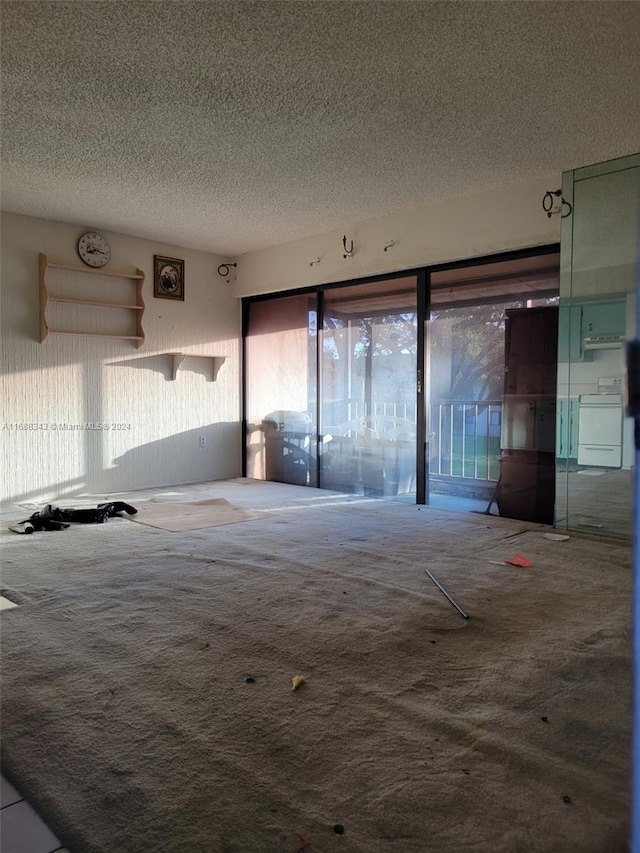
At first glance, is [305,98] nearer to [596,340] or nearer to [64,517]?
[596,340]

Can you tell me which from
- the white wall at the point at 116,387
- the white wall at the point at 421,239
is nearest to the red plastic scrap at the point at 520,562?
the white wall at the point at 421,239

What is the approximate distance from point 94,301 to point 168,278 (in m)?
0.86

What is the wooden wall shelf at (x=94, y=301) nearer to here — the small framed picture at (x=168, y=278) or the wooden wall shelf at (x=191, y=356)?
the small framed picture at (x=168, y=278)

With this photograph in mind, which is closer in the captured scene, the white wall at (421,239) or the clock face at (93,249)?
the white wall at (421,239)

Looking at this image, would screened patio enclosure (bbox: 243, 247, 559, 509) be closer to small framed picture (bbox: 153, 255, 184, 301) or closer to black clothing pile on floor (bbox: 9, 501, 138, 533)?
small framed picture (bbox: 153, 255, 184, 301)

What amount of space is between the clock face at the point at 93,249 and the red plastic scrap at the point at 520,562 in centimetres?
429

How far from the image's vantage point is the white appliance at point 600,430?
367cm

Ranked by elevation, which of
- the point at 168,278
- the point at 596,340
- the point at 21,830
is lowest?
the point at 21,830

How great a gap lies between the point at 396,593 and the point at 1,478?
12.2 ft

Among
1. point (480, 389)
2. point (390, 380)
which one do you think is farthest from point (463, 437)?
point (390, 380)

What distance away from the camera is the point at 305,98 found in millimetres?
2955

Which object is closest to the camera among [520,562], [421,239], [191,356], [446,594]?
[446,594]

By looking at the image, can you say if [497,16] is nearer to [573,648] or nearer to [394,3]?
[394,3]

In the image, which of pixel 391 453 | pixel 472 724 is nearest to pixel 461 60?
pixel 472 724
